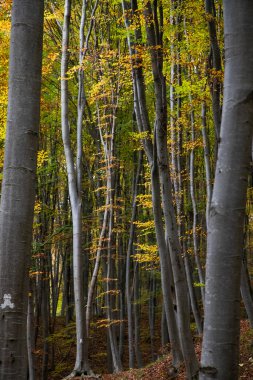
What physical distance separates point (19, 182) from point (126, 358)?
21.6m

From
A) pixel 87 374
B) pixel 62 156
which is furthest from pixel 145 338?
pixel 87 374

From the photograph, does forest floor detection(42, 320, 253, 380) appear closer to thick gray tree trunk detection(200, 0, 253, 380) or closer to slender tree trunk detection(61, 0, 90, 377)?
slender tree trunk detection(61, 0, 90, 377)

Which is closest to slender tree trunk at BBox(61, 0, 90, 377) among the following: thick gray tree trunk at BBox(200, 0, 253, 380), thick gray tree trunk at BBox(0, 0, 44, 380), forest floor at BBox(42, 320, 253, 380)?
forest floor at BBox(42, 320, 253, 380)

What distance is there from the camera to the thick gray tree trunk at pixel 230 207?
2.34 meters

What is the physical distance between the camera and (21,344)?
2303mm

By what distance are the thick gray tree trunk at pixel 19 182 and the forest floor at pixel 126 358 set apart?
18.9 ft

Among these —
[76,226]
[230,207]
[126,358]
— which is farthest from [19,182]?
[126,358]

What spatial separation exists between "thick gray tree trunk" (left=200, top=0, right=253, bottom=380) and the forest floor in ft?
17.3

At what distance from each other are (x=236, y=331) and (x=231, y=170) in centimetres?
91

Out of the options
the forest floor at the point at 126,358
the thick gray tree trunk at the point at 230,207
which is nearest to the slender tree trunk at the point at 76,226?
the forest floor at the point at 126,358

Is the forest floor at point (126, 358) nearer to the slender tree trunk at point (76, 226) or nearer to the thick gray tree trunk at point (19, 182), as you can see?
the slender tree trunk at point (76, 226)

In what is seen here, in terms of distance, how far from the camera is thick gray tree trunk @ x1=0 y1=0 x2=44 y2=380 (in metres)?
2.29

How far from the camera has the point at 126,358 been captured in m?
22.1

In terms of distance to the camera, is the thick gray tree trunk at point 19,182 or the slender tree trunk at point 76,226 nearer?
the thick gray tree trunk at point 19,182
